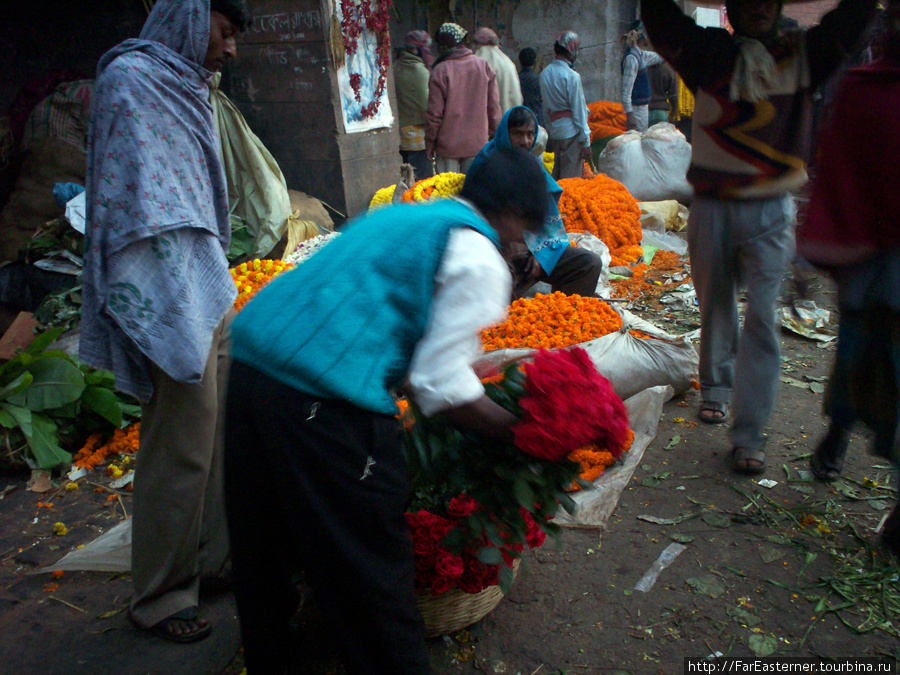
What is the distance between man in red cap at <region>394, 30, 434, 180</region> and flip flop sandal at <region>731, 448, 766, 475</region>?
18.0 feet

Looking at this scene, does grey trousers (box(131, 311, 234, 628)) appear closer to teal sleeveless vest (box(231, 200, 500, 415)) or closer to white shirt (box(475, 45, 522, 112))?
teal sleeveless vest (box(231, 200, 500, 415))

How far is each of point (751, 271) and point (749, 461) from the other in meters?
0.87

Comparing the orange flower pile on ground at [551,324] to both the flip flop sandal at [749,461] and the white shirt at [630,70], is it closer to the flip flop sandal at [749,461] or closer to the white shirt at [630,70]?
the flip flop sandal at [749,461]

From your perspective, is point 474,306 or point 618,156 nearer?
point 474,306

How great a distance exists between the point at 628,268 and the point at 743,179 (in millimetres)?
3133

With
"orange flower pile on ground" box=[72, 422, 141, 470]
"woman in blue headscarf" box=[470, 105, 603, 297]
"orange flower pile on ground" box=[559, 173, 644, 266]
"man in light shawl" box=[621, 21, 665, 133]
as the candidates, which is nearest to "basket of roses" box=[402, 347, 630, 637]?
"orange flower pile on ground" box=[72, 422, 141, 470]

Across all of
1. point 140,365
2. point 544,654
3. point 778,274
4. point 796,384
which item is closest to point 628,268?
point 796,384

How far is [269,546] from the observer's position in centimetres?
181

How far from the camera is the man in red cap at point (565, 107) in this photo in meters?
7.86

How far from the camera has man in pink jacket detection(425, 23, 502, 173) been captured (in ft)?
22.7

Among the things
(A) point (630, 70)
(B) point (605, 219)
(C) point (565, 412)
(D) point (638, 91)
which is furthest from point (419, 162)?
(C) point (565, 412)

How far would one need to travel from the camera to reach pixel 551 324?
399cm

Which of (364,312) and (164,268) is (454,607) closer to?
(364,312)

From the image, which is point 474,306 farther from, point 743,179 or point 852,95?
point 743,179
